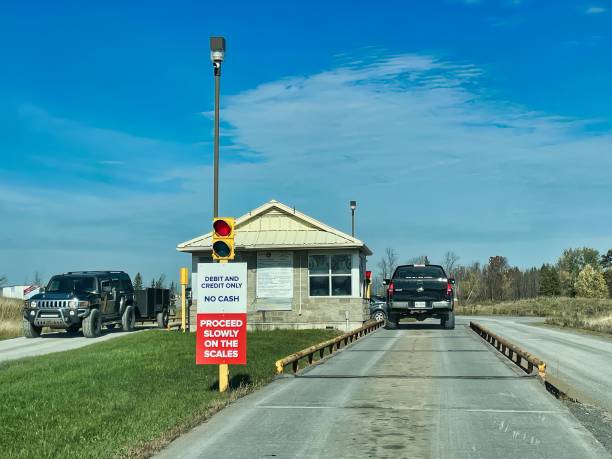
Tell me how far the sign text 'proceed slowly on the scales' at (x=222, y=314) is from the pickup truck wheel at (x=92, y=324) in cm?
1560

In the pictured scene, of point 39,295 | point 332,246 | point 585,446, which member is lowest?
point 585,446

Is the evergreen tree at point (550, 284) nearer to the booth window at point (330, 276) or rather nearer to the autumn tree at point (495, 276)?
the autumn tree at point (495, 276)

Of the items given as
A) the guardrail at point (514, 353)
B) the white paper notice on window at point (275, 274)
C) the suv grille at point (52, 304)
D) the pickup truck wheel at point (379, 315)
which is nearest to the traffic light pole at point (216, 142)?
the guardrail at point (514, 353)

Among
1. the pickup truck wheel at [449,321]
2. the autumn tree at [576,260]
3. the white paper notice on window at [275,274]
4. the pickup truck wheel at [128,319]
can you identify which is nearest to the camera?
the pickup truck wheel at [128,319]

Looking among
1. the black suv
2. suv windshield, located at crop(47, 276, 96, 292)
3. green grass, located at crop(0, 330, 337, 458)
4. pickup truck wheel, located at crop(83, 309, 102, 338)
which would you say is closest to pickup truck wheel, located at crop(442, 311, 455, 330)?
the black suv

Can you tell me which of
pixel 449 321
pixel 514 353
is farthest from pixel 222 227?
pixel 449 321

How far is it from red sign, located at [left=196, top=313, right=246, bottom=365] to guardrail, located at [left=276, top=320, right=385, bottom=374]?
7.56ft

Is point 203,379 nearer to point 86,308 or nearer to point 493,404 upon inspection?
point 493,404

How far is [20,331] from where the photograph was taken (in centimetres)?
2930

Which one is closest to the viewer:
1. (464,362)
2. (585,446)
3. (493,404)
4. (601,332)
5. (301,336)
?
(585,446)

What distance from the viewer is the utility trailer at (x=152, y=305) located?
30812 millimetres

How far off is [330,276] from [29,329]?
11.8m

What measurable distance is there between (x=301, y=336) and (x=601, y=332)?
15.0 metres

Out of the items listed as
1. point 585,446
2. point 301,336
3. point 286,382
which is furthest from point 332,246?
point 585,446
